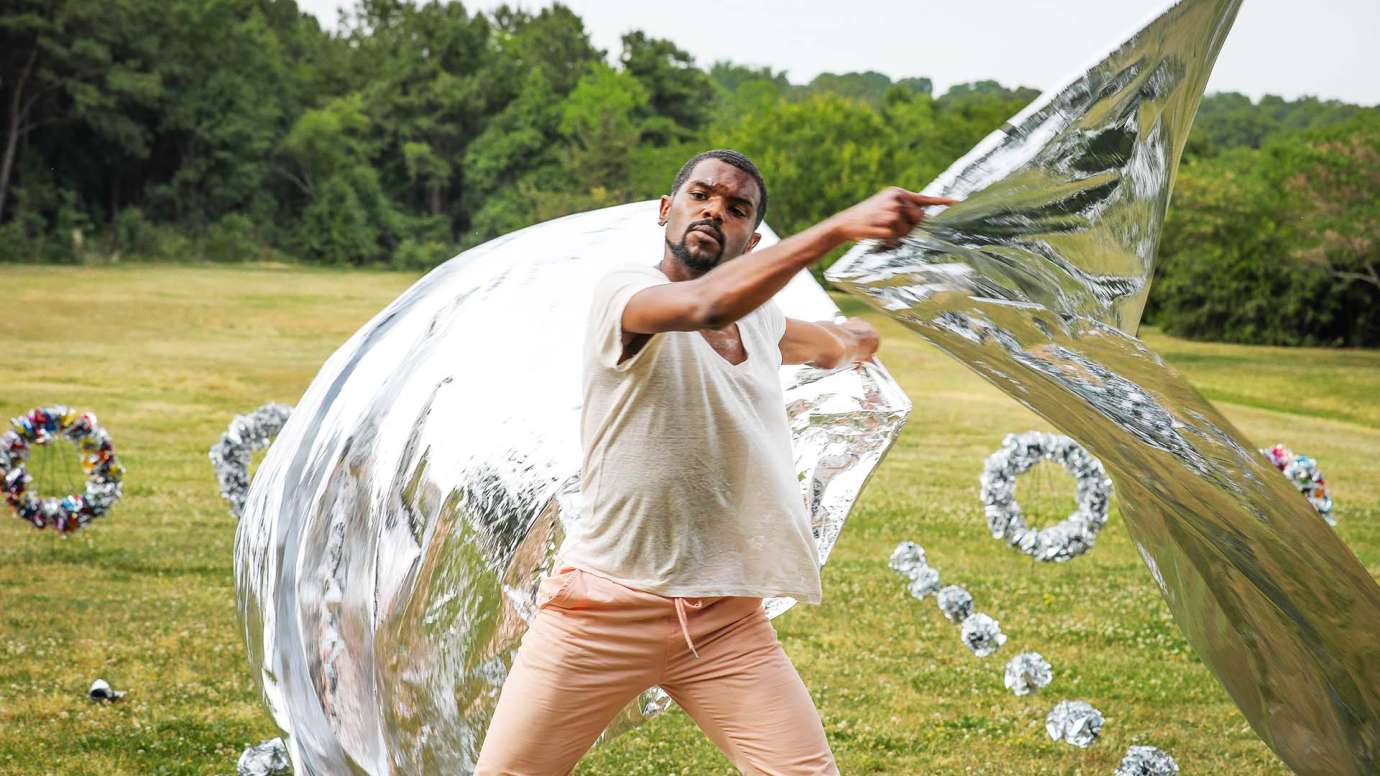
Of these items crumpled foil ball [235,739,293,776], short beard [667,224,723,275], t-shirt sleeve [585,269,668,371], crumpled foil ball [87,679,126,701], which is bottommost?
crumpled foil ball [87,679,126,701]

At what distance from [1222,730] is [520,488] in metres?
4.46

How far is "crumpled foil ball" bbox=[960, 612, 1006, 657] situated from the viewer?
8883 mm

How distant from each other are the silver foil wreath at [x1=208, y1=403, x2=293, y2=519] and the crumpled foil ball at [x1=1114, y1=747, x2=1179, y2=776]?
6222mm

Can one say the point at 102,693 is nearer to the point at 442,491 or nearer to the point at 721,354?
the point at 442,491

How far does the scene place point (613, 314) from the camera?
11.5ft

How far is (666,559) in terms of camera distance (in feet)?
12.1

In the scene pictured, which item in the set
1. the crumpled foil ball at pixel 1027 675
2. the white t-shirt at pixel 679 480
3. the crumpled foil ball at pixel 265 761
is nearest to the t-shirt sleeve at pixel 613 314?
the white t-shirt at pixel 679 480

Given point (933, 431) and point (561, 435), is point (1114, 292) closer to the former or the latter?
point (561, 435)

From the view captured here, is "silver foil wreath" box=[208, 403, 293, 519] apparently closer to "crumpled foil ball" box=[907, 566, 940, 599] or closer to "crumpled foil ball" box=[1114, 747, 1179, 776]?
"crumpled foil ball" box=[907, 566, 940, 599]

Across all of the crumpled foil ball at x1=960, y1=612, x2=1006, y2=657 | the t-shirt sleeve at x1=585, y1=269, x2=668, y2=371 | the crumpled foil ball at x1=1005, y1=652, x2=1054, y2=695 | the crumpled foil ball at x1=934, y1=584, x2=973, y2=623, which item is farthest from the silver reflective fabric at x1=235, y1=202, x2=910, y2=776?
the crumpled foil ball at x1=934, y1=584, x2=973, y2=623

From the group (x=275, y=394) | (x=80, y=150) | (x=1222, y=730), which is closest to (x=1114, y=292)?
(x=1222, y=730)

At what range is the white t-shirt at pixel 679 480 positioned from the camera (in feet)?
12.0

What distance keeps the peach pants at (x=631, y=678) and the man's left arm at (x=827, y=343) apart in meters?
0.99

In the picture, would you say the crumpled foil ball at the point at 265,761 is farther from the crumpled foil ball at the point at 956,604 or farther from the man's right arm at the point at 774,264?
the crumpled foil ball at the point at 956,604
